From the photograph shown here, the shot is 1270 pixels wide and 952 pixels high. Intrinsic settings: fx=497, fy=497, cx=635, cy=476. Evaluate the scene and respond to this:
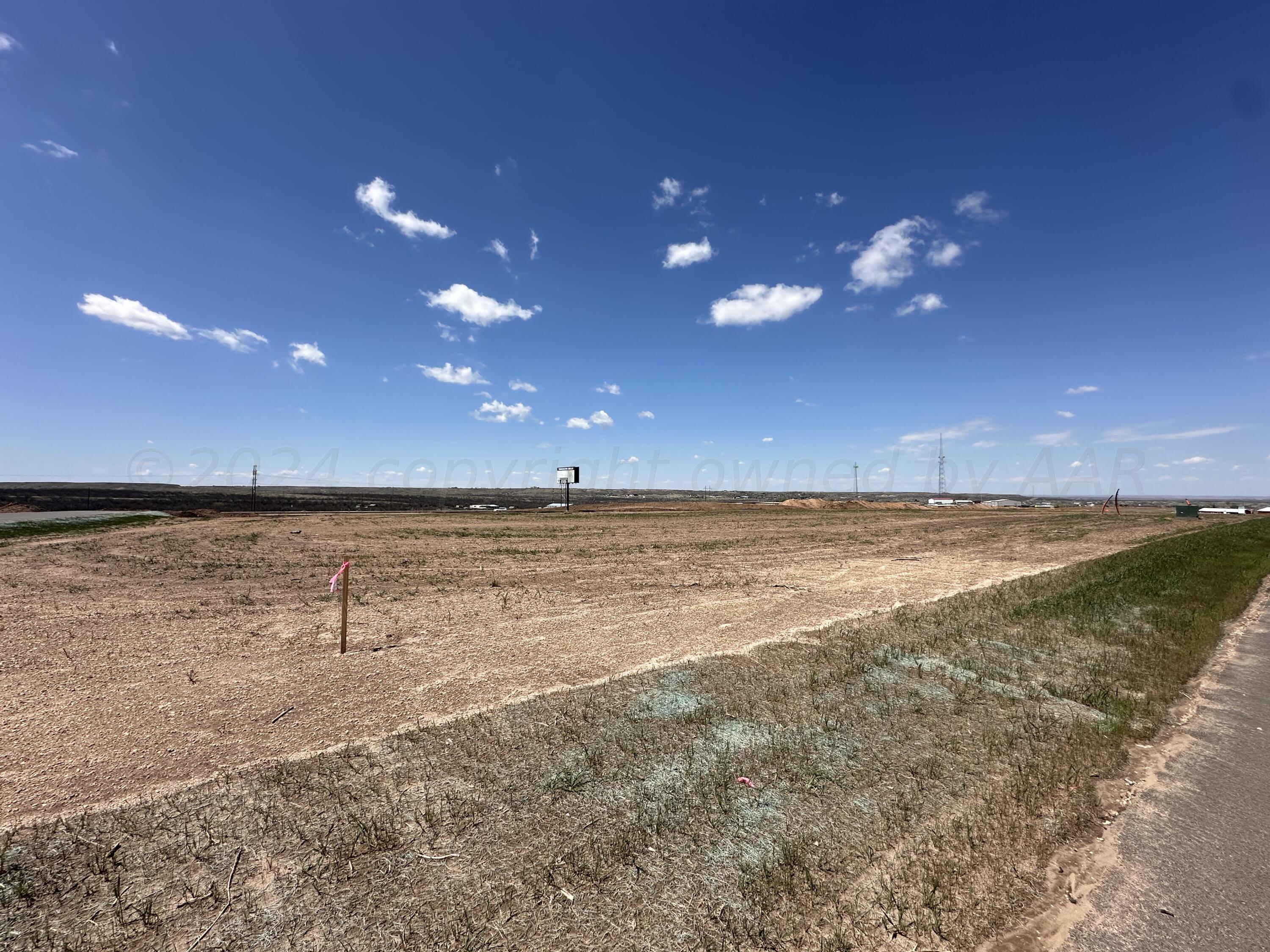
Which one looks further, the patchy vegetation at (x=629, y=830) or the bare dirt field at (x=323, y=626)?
the bare dirt field at (x=323, y=626)

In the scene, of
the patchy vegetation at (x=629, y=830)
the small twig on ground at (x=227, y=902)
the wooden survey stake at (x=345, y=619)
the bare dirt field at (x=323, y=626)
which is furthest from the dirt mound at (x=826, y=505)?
the small twig on ground at (x=227, y=902)

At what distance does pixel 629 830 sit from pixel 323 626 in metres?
9.19

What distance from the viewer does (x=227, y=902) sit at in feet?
11.4

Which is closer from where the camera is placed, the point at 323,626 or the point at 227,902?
the point at 227,902

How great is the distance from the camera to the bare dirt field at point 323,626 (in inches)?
233

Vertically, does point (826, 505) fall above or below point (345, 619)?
above

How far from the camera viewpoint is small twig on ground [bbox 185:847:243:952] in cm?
316

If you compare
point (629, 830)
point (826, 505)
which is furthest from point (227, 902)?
point (826, 505)

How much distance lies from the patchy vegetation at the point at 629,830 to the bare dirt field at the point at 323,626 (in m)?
1.02

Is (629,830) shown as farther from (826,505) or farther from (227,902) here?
(826,505)

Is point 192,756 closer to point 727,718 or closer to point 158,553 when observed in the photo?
point 727,718

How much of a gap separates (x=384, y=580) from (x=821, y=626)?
13012 mm

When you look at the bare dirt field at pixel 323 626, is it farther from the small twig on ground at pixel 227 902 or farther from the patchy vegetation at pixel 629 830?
the small twig on ground at pixel 227 902

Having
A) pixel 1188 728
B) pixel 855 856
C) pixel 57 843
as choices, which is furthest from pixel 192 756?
pixel 1188 728
